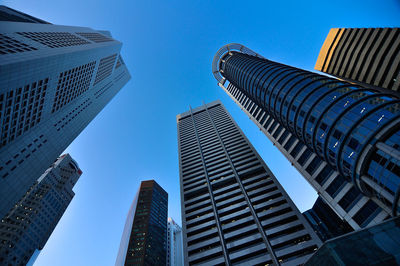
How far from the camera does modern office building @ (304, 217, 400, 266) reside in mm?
15954

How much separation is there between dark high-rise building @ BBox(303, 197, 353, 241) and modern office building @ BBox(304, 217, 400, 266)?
Result: 6457cm

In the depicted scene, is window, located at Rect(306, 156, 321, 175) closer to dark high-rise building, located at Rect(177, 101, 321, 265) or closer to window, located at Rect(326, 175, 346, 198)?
window, located at Rect(326, 175, 346, 198)

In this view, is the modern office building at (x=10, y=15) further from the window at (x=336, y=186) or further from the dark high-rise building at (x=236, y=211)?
the window at (x=336, y=186)

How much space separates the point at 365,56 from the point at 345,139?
5224cm

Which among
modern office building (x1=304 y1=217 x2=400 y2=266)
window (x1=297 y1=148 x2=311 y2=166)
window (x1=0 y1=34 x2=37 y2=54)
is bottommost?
modern office building (x1=304 y1=217 x2=400 y2=266)

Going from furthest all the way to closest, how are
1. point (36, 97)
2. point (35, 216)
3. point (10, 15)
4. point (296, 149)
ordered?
point (35, 216), point (10, 15), point (296, 149), point (36, 97)

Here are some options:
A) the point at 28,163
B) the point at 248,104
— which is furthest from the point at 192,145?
the point at 28,163

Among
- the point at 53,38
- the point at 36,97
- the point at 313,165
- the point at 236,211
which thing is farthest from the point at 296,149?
the point at 53,38

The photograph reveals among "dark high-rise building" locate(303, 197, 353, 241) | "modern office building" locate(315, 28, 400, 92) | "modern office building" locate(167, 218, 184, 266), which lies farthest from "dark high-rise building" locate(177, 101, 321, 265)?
"modern office building" locate(167, 218, 184, 266)

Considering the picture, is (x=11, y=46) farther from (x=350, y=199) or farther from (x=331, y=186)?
(x=350, y=199)

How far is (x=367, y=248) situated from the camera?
55.1ft

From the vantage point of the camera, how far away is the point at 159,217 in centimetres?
12144

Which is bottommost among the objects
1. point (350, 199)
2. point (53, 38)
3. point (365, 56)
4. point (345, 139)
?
point (350, 199)

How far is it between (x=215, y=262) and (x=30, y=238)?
90392 mm
